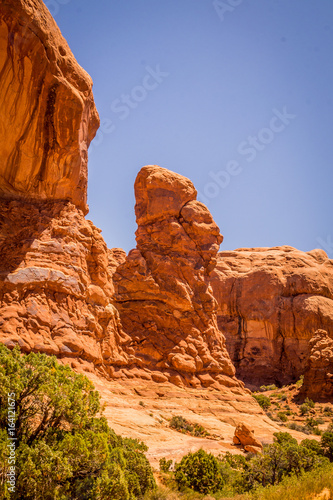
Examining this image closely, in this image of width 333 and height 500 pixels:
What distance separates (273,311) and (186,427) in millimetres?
31280

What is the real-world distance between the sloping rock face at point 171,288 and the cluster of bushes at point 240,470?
974 cm

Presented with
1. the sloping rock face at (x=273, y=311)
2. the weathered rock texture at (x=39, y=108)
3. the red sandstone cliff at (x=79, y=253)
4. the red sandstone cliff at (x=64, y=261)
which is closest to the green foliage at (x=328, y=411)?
the red sandstone cliff at (x=79, y=253)

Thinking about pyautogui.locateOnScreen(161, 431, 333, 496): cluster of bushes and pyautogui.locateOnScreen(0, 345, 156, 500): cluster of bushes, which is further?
pyautogui.locateOnScreen(161, 431, 333, 496): cluster of bushes

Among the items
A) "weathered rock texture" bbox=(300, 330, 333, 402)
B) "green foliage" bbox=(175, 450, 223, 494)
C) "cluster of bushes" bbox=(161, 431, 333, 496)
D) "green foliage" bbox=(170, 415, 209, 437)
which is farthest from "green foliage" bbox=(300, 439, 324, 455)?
"weathered rock texture" bbox=(300, 330, 333, 402)

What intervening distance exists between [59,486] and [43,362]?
93.0 inches

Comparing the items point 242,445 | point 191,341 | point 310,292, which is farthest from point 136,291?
point 310,292

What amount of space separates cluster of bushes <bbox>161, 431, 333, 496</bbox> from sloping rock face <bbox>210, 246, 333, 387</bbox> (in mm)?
30647

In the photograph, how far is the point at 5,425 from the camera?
713 cm

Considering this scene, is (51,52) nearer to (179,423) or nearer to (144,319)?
(144,319)

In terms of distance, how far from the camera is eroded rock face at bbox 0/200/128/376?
14781mm

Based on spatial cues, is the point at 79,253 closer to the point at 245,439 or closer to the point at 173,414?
the point at 173,414

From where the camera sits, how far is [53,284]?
16.1 meters

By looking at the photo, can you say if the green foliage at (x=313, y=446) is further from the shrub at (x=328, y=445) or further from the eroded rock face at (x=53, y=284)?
the eroded rock face at (x=53, y=284)

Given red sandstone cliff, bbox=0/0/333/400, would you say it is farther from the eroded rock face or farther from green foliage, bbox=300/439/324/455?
green foliage, bbox=300/439/324/455
